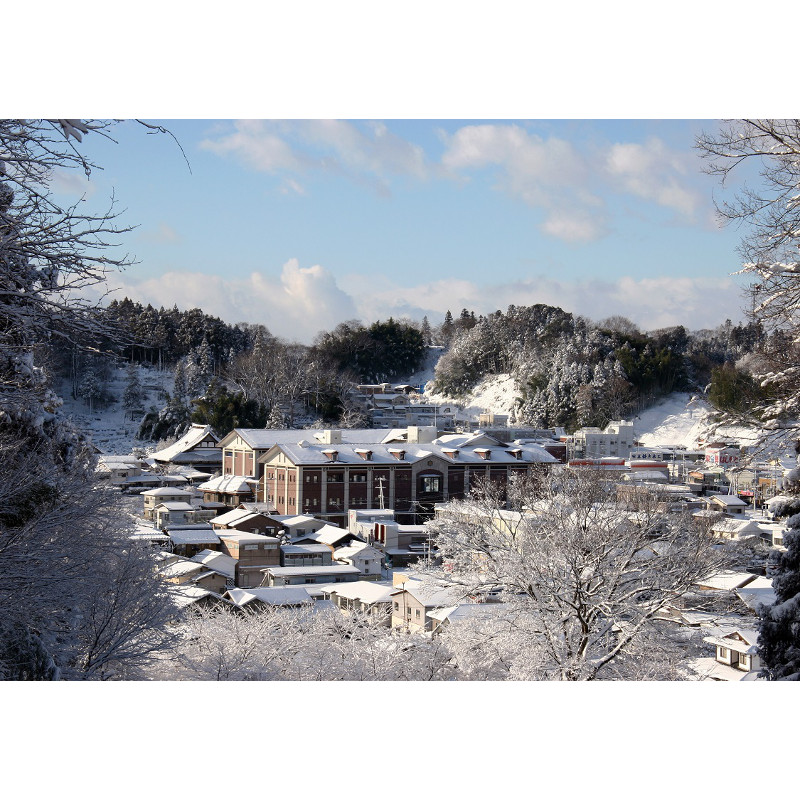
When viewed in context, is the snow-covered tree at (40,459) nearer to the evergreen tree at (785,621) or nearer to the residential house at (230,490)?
the evergreen tree at (785,621)

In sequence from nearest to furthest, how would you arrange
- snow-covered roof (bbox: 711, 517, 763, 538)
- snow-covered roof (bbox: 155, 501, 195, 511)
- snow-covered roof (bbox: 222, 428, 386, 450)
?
snow-covered roof (bbox: 711, 517, 763, 538)
snow-covered roof (bbox: 155, 501, 195, 511)
snow-covered roof (bbox: 222, 428, 386, 450)

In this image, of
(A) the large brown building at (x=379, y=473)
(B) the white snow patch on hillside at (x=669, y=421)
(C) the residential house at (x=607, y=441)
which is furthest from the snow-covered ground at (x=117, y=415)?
(B) the white snow patch on hillside at (x=669, y=421)

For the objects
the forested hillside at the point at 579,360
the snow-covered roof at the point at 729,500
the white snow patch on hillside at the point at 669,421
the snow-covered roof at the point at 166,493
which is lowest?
the snow-covered roof at the point at 166,493

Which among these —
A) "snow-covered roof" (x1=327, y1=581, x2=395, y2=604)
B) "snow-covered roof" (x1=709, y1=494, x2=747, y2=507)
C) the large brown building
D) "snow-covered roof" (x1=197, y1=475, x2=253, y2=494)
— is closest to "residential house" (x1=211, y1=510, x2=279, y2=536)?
the large brown building

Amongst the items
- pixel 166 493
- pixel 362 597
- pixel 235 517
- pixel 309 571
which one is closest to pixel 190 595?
pixel 362 597

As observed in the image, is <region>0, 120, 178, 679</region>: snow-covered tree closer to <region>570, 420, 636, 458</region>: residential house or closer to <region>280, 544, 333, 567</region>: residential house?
<region>280, 544, 333, 567</region>: residential house

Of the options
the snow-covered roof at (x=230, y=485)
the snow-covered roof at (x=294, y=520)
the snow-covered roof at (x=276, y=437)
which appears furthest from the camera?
the snow-covered roof at (x=276, y=437)
